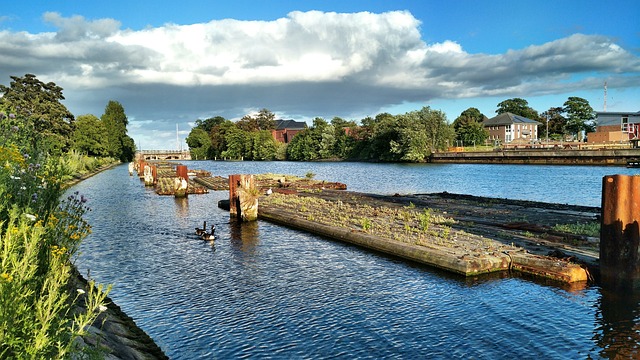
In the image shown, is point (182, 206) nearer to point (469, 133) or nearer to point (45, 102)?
point (45, 102)

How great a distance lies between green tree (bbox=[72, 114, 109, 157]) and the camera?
94481 millimetres

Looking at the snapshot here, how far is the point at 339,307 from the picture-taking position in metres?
9.93

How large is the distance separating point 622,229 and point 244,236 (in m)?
12.6

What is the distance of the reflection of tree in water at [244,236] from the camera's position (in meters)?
15.8

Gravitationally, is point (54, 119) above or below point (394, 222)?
above

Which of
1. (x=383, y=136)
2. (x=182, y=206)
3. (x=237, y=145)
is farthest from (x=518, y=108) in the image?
(x=182, y=206)

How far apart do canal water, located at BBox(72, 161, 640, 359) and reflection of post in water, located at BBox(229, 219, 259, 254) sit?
232 millimetres

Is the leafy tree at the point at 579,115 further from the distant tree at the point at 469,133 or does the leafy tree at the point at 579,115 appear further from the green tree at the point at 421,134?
the green tree at the point at 421,134

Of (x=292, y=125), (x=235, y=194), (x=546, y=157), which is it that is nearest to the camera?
(x=235, y=194)

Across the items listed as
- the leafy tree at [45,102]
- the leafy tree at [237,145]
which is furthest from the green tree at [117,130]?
the leafy tree at [45,102]

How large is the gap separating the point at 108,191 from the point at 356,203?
79.2ft

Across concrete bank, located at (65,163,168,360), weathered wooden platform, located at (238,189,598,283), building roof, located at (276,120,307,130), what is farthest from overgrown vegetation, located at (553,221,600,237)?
building roof, located at (276,120,307,130)

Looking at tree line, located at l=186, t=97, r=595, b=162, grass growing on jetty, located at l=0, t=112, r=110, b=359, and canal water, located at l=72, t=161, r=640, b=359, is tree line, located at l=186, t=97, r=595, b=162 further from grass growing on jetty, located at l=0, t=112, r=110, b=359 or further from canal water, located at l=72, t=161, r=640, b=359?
grass growing on jetty, located at l=0, t=112, r=110, b=359

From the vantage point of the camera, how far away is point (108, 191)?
38844 mm
